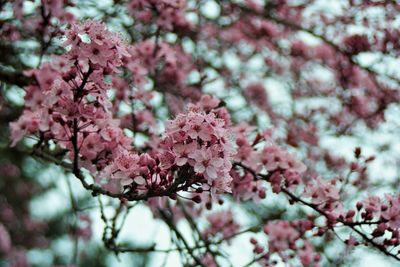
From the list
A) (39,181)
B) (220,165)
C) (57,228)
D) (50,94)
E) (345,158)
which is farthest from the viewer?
(57,228)

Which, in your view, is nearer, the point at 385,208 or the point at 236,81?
the point at 385,208

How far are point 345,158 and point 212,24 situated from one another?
1.99 m

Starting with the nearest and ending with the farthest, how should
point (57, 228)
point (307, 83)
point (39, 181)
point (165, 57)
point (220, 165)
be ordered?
1. point (220, 165)
2. point (165, 57)
3. point (307, 83)
4. point (39, 181)
5. point (57, 228)

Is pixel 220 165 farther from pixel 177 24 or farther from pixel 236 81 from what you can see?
pixel 236 81

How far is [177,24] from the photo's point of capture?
14.0 feet

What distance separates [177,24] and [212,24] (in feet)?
4.91

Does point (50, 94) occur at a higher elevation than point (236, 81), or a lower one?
lower

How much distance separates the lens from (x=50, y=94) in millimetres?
1978

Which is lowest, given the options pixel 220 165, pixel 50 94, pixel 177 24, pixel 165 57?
pixel 220 165

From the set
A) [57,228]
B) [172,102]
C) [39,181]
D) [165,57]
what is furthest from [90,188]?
[57,228]

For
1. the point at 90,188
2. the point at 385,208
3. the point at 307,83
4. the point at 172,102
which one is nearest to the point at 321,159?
the point at 307,83

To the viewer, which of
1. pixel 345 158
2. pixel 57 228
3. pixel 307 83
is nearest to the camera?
pixel 345 158

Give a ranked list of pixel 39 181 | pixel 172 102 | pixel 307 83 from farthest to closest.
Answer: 1. pixel 39 181
2. pixel 307 83
3. pixel 172 102

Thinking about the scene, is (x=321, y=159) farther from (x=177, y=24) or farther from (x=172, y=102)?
(x=177, y=24)
